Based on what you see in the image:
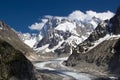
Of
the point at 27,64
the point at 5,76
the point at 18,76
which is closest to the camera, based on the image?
the point at 5,76

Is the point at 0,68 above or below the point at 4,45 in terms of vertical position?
below

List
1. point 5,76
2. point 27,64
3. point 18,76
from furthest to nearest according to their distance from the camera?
point 27,64 < point 18,76 < point 5,76

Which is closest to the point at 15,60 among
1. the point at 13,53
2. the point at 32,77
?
the point at 13,53

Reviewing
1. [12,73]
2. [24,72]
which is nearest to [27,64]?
[24,72]

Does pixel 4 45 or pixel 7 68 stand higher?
pixel 4 45

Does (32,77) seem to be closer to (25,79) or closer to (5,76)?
(25,79)

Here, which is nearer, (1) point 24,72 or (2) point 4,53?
(2) point 4,53

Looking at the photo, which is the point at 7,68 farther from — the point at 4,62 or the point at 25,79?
the point at 25,79
